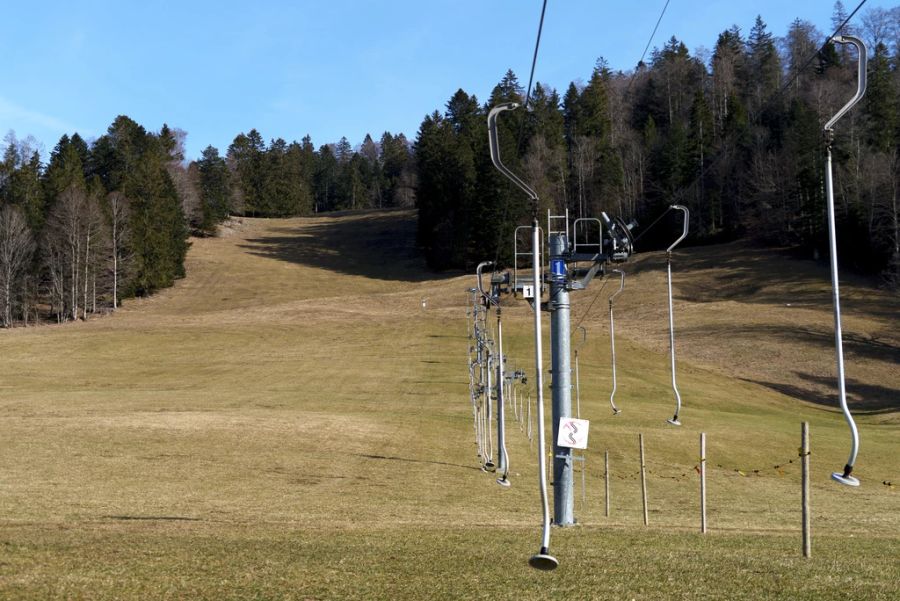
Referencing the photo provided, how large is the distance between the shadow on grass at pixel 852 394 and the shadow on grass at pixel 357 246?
58.5 m

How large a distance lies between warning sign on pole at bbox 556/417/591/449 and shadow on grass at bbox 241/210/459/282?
9163 cm

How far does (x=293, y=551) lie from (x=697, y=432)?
91.0 feet

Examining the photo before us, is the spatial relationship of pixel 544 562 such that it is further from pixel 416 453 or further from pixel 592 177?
pixel 592 177

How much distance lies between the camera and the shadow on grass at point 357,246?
118 m

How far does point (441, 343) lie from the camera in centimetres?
6612

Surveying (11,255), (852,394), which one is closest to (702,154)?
(852,394)

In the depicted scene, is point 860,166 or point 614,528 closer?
point 614,528

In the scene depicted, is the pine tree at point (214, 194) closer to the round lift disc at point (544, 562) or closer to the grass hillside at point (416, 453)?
the grass hillside at point (416, 453)

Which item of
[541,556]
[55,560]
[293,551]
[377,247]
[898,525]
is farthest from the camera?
[377,247]

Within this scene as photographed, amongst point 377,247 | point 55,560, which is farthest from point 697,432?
point 377,247

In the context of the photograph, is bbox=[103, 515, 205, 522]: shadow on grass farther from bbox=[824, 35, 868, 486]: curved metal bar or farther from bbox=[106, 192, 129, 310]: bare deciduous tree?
bbox=[106, 192, 129, 310]: bare deciduous tree

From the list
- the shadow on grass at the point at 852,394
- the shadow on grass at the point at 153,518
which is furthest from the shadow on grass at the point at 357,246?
the shadow on grass at the point at 153,518

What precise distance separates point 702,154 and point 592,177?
15.7 m

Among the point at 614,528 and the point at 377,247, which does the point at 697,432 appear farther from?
the point at 377,247
